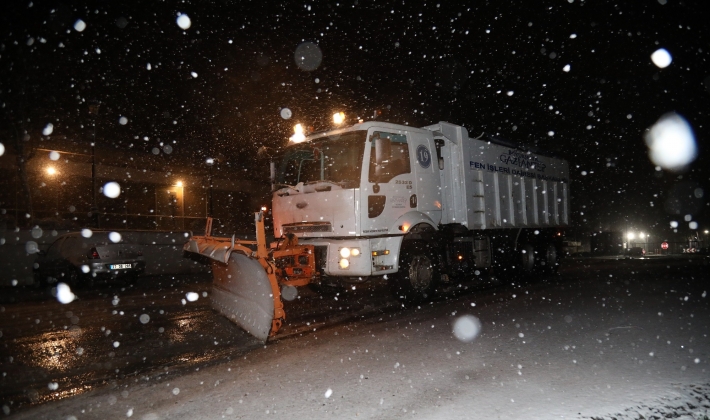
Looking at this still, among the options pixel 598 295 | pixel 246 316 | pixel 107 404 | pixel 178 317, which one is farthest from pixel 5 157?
pixel 598 295

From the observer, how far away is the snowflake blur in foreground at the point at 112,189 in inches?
931

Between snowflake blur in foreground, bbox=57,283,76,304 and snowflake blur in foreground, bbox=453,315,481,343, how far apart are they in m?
8.34

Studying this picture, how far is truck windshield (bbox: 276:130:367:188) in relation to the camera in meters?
7.78

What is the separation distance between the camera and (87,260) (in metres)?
12.0

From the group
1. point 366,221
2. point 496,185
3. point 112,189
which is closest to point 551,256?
point 496,185

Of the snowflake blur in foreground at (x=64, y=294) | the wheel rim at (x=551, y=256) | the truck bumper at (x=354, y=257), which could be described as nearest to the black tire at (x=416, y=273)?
the truck bumper at (x=354, y=257)

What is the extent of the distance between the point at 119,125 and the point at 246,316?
19.1m

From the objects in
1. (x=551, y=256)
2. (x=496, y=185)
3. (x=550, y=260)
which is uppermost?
(x=496, y=185)

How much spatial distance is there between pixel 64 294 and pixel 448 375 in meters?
10.7

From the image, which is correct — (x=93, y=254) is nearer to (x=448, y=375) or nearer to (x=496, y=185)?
(x=496, y=185)

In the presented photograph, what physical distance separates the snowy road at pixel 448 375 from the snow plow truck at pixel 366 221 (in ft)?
3.19

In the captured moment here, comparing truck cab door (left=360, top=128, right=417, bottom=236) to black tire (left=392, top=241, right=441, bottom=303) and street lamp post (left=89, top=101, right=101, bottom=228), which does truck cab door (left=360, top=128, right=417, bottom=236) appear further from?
street lamp post (left=89, top=101, right=101, bottom=228)

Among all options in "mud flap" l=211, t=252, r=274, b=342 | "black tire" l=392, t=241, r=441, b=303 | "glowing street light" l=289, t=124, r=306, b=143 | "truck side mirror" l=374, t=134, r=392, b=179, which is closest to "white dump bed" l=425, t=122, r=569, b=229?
"black tire" l=392, t=241, r=441, b=303

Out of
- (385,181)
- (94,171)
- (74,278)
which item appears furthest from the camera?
(94,171)
